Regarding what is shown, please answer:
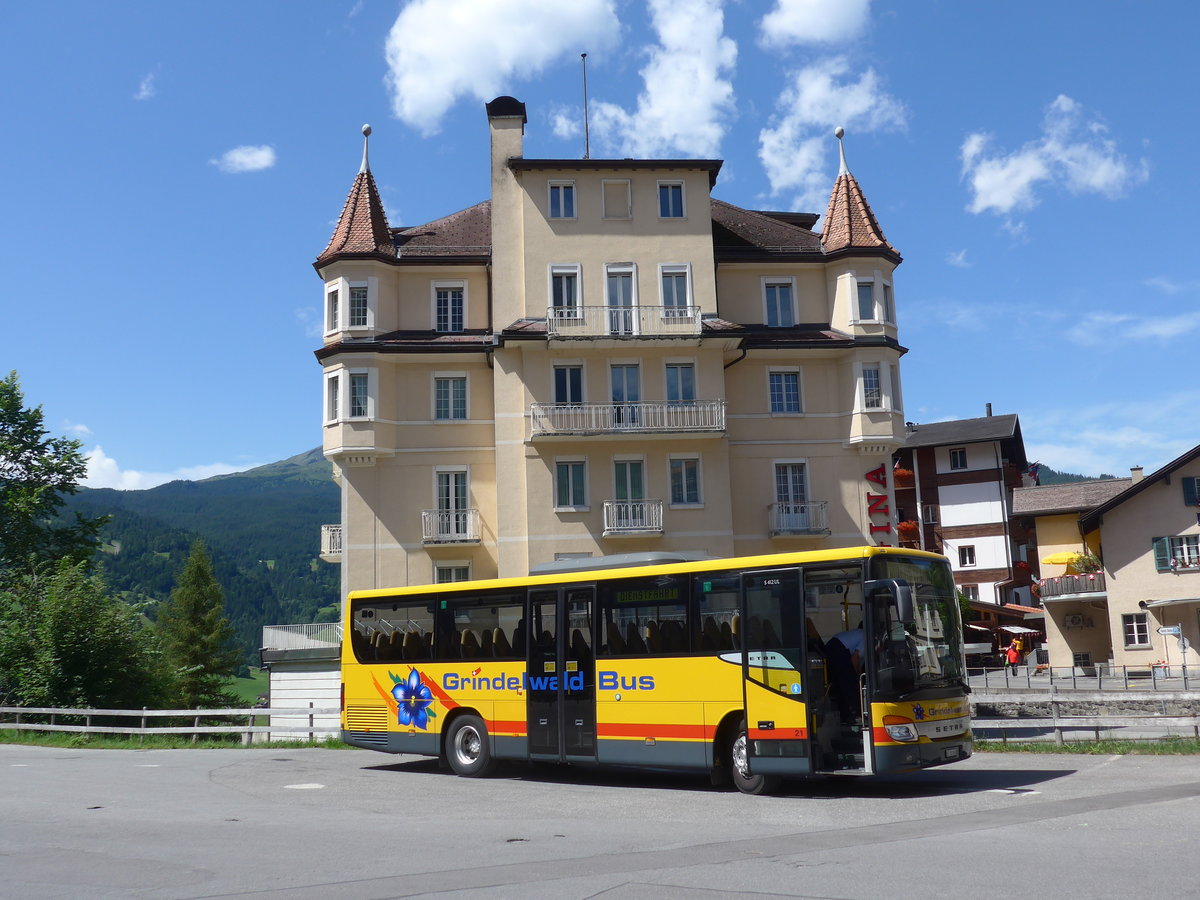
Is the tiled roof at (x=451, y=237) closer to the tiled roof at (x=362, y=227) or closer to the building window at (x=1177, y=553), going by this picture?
the tiled roof at (x=362, y=227)

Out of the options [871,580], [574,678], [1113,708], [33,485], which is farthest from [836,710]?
[33,485]

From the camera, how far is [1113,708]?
106 ft

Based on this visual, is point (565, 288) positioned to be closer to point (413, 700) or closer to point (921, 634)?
point (413, 700)

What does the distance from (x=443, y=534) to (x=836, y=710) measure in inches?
948

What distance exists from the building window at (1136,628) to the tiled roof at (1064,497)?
954cm

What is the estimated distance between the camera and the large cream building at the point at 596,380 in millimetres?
37656

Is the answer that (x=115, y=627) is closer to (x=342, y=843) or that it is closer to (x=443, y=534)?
(x=443, y=534)

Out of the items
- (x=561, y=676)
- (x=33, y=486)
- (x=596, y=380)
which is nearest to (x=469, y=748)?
(x=561, y=676)

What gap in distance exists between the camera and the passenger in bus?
50.8 feet

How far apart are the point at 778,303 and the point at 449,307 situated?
1219cm

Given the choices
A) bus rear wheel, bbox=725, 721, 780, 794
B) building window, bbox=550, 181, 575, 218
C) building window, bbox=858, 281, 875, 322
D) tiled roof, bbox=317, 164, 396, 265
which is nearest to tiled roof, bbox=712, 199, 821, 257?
building window, bbox=858, 281, 875, 322

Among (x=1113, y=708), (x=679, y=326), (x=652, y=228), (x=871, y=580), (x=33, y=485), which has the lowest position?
(x=1113, y=708)

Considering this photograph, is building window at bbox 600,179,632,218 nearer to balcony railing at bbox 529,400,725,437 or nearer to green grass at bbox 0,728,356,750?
balcony railing at bbox 529,400,725,437

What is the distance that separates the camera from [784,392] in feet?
133
